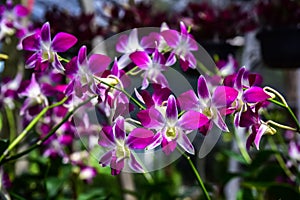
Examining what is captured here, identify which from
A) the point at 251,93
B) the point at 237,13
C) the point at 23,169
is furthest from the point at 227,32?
the point at 251,93

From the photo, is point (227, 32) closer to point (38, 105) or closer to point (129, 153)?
point (38, 105)

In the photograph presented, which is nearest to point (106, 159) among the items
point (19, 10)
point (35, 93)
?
point (35, 93)

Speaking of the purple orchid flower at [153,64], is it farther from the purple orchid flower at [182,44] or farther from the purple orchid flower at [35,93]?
the purple orchid flower at [35,93]

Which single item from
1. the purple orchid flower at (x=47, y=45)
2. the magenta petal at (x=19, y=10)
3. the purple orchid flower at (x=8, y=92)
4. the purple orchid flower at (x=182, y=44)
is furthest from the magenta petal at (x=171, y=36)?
the magenta petal at (x=19, y=10)

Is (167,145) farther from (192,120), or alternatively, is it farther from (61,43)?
(61,43)

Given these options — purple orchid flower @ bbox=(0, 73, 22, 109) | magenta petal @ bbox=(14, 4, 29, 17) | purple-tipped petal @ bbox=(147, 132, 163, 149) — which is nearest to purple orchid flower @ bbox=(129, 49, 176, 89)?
purple-tipped petal @ bbox=(147, 132, 163, 149)
